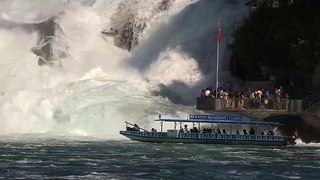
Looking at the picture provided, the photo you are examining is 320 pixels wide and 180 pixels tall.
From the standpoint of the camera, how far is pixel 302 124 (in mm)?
45031

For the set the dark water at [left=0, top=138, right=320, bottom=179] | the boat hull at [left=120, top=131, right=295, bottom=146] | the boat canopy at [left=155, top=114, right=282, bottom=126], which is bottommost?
the dark water at [left=0, top=138, right=320, bottom=179]

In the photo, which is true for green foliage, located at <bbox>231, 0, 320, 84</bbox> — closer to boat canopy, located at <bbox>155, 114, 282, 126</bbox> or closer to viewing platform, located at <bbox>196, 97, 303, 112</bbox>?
viewing platform, located at <bbox>196, 97, 303, 112</bbox>

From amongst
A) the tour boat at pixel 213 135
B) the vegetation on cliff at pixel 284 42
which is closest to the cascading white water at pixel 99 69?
the tour boat at pixel 213 135

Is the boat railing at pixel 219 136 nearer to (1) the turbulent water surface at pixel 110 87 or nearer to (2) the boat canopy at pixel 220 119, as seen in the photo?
(2) the boat canopy at pixel 220 119

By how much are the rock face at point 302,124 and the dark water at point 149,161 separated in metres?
3.90

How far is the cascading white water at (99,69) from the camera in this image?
160 feet

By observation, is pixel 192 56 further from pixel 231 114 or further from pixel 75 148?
pixel 75 148

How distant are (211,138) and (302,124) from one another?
657 centimetres

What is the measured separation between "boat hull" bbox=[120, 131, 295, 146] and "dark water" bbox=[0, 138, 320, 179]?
3.67 feet

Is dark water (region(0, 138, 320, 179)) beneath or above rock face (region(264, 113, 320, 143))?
beneath

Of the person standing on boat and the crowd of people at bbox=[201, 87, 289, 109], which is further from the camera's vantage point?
the person standing on boat

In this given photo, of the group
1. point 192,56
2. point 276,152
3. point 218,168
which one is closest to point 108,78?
point 192,56

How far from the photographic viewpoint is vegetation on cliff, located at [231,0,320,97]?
44.7 meters

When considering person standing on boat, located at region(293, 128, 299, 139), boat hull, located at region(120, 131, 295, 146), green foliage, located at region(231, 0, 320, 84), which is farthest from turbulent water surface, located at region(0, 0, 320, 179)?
green foliage, located at region(231, 0, 320, 84)
